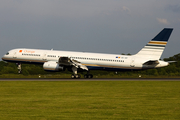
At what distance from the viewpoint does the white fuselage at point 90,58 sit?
4603 centimetres

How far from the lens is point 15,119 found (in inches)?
499

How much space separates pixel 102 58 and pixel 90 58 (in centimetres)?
204

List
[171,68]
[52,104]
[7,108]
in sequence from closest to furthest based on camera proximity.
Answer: [7,108], [52,104], [171,68]

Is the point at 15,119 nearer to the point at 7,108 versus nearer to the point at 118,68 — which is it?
the point at 7,108

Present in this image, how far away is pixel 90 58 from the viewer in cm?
4694

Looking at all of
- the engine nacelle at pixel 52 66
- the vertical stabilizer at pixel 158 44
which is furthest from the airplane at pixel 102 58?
the engine nacelle at pixel 52 66

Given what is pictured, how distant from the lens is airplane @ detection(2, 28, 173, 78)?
151 ft

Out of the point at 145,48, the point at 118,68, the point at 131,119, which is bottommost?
the point at 131,119

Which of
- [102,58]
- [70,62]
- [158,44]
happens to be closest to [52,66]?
[70,62]

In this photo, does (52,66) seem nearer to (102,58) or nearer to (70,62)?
(70,62)

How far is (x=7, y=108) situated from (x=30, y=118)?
315cm

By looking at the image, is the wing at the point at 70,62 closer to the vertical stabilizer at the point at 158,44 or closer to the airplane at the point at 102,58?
the airplane at the point at 102,58

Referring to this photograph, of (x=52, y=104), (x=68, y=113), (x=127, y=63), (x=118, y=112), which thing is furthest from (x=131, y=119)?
(x=127, y=63)

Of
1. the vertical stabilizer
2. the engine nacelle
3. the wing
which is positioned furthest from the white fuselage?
the engine nacelle
